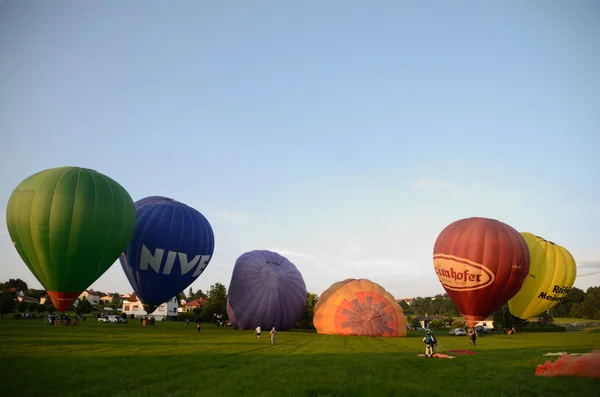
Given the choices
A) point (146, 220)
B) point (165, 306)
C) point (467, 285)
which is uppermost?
point (146, 220)

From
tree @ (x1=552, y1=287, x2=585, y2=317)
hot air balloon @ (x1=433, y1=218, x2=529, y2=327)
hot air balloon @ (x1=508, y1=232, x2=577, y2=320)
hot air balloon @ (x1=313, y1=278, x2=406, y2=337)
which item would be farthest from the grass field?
tree @ (x1=552, y1=287, x2=585, y2=317)

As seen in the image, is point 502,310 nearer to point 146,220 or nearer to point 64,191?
point 146,220

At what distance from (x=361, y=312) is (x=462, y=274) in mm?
8892

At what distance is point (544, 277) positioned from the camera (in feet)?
141

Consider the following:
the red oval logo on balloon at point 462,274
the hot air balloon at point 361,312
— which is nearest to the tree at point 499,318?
the hot air balloon at point 361,312

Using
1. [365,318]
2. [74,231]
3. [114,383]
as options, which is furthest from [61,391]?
[365,318]

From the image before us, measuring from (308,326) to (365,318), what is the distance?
18238mm

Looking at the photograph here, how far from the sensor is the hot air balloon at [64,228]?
27656mm

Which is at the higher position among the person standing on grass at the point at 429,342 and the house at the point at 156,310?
the person standing on grass at the point at 429,342

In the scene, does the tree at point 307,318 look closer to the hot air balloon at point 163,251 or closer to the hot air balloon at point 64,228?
the hot air balloon at point 163,251

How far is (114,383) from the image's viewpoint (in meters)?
12.2

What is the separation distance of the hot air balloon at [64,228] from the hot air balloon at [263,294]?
1513 centimetres

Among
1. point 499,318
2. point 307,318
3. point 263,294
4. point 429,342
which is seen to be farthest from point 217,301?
point 429,342

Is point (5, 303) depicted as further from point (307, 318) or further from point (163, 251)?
point (307, 318)
